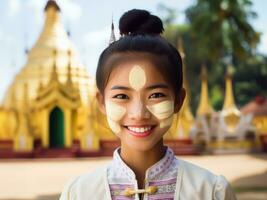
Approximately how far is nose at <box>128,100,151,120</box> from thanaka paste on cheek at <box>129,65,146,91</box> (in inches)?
2.4

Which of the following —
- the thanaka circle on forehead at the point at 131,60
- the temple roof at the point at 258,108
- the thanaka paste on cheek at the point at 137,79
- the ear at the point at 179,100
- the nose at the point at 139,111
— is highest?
the temple roof at the point at 258,108

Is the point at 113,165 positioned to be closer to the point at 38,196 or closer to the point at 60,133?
the point at 38,196

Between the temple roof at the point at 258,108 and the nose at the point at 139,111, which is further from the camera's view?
the temple roof at the point at 258,108

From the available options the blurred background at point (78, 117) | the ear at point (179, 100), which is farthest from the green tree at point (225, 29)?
the ear at point (179, 100)

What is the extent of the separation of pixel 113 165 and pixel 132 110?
Answer: 0.85ft

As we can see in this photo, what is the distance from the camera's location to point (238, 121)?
17.7 meters

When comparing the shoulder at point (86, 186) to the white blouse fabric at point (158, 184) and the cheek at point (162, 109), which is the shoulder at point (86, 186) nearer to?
the white blouse fabric at point (158, 184)

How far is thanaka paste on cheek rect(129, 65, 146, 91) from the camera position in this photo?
5.66 ft

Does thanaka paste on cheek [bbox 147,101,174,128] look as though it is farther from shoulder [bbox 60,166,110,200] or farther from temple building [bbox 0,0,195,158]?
temple building [bbox 0,0,195,158]

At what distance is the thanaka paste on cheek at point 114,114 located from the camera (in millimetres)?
1753

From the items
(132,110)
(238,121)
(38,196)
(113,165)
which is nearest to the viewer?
(132,110)

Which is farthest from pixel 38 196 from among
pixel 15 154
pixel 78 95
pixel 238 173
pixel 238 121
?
pixel 238 121

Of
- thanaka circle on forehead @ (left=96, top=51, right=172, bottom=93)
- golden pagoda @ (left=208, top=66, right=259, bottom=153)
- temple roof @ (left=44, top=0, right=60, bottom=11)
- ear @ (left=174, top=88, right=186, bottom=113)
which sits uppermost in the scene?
temple roof @ (left=44, top=0, right=60, bottom=11)

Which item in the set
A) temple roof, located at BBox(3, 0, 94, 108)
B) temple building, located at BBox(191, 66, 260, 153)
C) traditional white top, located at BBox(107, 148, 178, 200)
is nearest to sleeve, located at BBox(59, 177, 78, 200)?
traditional white top, located at BBox(107, 148, 178, 200)
